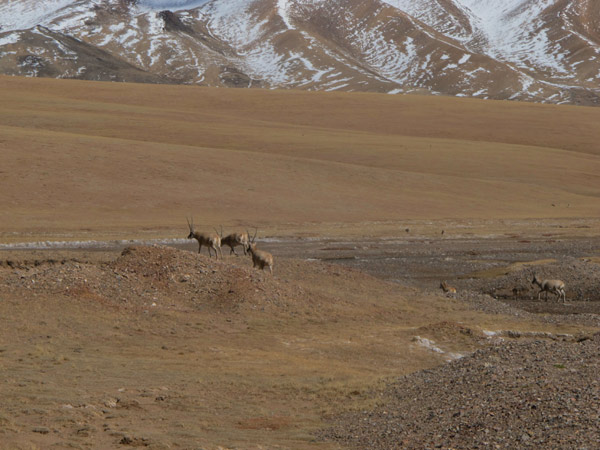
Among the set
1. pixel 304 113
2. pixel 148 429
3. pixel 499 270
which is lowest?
pixel 304 113

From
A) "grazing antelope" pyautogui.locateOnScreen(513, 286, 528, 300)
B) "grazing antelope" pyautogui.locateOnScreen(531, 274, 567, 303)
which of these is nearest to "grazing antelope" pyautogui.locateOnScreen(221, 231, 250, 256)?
"grazing antelope" pyautogui.locateOnScreen(513, 286, 528, 300)

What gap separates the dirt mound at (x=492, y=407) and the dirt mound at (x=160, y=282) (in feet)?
26.7

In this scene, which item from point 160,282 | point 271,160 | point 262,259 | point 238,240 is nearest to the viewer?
point 160,282

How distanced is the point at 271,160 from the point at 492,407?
54.3 meters

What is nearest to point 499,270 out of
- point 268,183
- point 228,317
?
point 228,317

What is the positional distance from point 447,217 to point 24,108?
5084cm

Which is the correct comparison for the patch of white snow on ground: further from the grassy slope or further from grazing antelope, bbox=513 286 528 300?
the grassy slope

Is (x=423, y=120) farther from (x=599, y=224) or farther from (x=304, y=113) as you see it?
(x=599, y=224)

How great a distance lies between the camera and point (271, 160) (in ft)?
211

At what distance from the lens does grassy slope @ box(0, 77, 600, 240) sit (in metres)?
49.5

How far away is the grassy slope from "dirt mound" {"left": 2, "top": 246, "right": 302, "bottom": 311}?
62.6 ft

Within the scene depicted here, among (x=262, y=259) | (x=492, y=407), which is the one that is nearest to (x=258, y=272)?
(x=262, y=259)

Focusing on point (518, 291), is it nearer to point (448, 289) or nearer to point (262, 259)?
point (448, 289)

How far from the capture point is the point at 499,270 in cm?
3005
